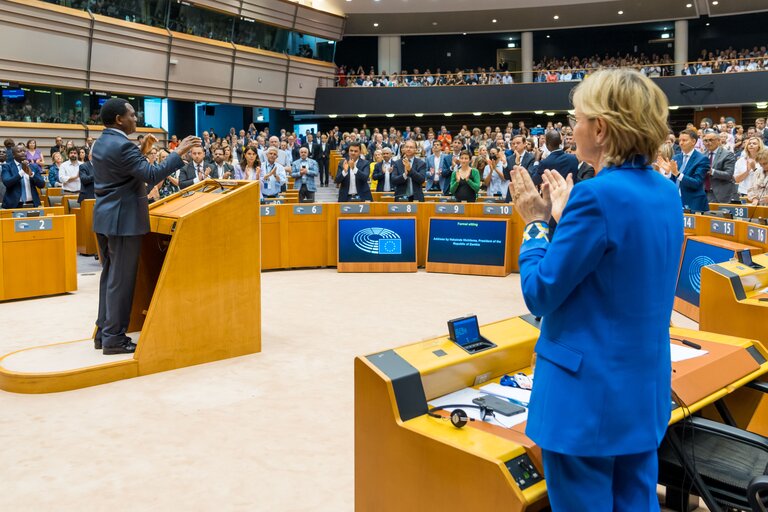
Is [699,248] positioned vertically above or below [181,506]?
above

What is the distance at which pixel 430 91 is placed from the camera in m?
25.6

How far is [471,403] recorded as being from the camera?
7.84ft

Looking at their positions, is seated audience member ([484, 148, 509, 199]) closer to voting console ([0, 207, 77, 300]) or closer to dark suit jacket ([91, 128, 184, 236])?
voting console ([0, 207, 77, 300])

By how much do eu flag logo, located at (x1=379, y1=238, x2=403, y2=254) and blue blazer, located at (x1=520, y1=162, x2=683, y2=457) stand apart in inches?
302

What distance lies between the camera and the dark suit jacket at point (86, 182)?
10.2 m

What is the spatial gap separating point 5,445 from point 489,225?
662 cm

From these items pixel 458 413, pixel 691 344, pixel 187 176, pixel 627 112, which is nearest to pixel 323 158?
pixel 187 176

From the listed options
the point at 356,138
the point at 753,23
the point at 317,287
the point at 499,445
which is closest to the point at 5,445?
the point at 499,445

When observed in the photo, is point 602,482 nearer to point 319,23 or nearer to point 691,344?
point 691,344

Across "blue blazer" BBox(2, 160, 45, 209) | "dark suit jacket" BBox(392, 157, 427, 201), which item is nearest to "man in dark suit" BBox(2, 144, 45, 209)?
"blue blazer" BBox(2, 160, 45, 209)

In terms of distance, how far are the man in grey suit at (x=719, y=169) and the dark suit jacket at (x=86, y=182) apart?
8.34 meters

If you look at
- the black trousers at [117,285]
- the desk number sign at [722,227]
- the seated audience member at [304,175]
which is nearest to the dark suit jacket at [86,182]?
the seated audience member at [304,175]

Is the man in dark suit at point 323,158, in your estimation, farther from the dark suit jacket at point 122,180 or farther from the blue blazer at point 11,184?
the dark suit jacket at point 122,180

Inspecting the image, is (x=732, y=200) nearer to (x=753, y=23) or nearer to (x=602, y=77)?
(x=602, y=77)
